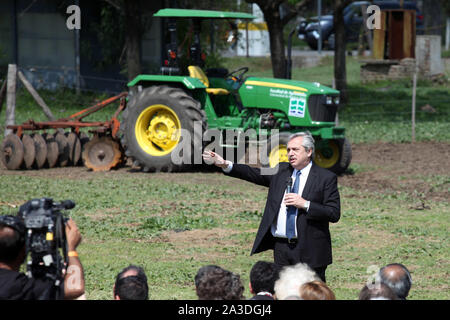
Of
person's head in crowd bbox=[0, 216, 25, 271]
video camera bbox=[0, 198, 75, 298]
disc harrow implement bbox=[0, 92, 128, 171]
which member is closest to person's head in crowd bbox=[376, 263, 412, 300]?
video camera bbox=[0, 198, 75, 298]

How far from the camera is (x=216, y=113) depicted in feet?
47.8

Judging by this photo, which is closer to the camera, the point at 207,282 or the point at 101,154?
the point at 207,282

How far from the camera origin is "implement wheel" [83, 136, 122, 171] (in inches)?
566

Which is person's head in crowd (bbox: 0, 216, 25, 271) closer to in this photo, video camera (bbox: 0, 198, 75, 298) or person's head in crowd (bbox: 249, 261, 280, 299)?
video camera (bbox: 0, 198, 75, 298)

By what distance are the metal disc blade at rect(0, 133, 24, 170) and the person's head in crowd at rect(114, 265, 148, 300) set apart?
9946 millimetres

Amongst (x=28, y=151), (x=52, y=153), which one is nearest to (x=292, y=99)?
→ (x=52, y=153)

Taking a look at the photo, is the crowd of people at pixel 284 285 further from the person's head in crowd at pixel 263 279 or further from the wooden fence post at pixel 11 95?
the wooden fence post at pixel 11 95

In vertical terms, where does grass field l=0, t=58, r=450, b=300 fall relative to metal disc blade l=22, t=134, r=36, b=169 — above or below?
below

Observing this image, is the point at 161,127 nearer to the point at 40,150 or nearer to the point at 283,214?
the point at 40,150

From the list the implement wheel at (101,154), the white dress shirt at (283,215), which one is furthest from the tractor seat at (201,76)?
the white dress shirt at (283,215)

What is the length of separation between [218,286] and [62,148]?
10367 millimetres

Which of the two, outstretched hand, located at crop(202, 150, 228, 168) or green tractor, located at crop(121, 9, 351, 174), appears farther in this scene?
green tractor, located at crop(121, 9, 351, 174)

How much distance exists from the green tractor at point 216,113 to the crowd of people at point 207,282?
8514mm

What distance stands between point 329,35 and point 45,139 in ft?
81.3
